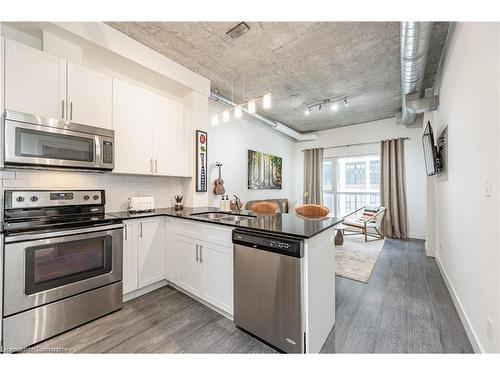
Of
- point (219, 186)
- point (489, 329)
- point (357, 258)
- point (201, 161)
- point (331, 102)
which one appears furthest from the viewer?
point (331, 102)

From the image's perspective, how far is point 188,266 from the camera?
229cm

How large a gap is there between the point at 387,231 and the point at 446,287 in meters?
2.82

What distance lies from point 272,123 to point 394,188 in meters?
3.45

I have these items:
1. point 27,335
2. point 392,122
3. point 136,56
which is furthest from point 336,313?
point 392,122

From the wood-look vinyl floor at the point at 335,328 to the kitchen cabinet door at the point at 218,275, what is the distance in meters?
0.18

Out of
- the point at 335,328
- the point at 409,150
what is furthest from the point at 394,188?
the point at 335,328

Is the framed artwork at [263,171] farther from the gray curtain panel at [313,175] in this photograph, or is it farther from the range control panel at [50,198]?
the range control panel at [50,198]

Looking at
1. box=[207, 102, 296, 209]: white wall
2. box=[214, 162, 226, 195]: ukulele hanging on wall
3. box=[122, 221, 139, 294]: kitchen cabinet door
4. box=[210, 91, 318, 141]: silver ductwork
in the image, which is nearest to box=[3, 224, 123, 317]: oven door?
box=[122, 221, 139, 294]: kitchen cabinet door

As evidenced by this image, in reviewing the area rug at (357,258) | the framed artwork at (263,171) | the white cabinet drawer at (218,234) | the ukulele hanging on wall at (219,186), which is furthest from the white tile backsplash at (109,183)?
the area rug at (357,258)

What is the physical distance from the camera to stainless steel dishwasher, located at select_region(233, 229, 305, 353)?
1.40 meters

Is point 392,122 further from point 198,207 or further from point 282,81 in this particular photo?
point 198,207

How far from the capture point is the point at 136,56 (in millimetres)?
2523

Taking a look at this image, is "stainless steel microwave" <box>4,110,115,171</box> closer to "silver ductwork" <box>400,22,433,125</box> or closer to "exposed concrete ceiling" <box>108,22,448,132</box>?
"exposed concrete ceiling" <box>108,22,448,132</box>

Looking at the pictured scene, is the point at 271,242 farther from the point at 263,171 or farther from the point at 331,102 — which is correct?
the point at 263,171
